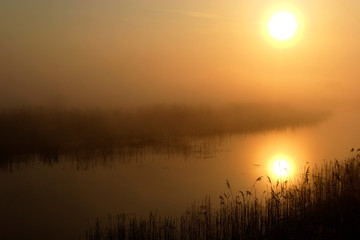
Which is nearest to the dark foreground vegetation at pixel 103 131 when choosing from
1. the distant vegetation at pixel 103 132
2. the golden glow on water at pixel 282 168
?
the distant vegetation at pixel 103 132

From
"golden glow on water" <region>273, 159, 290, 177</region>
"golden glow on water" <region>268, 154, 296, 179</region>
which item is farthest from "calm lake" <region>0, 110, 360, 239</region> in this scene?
"golden glow on water" <region>273, 159, 290, 177</region>

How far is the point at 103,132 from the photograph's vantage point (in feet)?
77.0

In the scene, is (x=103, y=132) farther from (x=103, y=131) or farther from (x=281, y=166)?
(x=281, y=166)

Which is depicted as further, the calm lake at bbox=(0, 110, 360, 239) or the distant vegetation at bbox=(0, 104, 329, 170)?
the distant vegetation at bbox=(0, 104, 329, 170)

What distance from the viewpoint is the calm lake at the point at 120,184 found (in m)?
10.6

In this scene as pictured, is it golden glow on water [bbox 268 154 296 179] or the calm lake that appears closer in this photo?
the calm lake

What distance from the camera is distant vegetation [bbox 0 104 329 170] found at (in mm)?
19156

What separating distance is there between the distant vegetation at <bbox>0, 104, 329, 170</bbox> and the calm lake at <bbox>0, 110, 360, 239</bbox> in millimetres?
1763

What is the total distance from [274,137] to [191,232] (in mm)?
21692

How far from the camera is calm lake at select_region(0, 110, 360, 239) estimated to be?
10570 mm

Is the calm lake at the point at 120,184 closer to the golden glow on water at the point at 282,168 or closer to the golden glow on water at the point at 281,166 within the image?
the golden glow on water at the point at 281,166

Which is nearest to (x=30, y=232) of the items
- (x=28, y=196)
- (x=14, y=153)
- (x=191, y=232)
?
(x=28, y=196)

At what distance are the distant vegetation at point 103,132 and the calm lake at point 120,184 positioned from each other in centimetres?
176

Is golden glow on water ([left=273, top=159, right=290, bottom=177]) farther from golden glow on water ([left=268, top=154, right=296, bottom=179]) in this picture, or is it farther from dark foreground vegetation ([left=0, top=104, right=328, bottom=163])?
dark foreground vegetation ([left=0, top=104, right=328, bottom=163])
